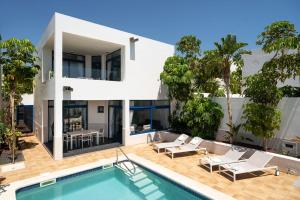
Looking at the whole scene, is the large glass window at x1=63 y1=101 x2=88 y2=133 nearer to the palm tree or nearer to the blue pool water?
the blue pool water

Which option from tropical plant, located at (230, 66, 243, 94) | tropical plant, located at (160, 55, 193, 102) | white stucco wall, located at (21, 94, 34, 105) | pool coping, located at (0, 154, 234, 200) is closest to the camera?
pool coping, located at (0, 154, 234, 200)

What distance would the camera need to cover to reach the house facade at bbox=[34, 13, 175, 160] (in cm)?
1220

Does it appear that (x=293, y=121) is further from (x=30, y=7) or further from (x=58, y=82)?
(x=30, y=7)

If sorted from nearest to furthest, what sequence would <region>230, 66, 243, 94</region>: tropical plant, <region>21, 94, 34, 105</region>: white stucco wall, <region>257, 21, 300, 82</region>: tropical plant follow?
1. <region>257, 21, 300, 82</region>: tropical plant
2. <region>230, 66, 243, 94</region>: tropical plant
3. <region>21, 94, 34, 105</region>: white stucco wall

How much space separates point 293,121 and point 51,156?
1415 centimetres

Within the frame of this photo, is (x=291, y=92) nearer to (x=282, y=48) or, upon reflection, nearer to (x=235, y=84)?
(x=282, y=48)

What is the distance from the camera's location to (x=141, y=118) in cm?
1675

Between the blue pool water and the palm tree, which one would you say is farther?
the palm tree

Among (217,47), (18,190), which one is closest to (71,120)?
(18,190)

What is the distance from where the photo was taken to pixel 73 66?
13617mm

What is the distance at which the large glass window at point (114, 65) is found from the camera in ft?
49.4

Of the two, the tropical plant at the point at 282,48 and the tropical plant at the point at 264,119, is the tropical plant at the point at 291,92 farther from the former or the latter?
the tropical plant at the point at 264,119

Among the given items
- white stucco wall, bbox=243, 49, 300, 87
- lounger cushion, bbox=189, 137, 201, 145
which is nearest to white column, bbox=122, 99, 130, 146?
lounger cushion, bbox=189, 137, 201, 145

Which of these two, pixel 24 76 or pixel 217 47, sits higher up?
pixel 217 47
